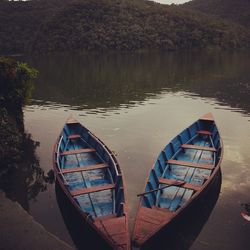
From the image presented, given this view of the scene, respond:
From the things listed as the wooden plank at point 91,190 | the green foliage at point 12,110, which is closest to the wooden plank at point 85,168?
the wooden plank at point 91,190

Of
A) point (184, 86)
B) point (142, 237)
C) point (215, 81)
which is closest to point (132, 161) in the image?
point (142, 237)

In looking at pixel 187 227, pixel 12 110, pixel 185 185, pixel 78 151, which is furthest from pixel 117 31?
pixel 187 227

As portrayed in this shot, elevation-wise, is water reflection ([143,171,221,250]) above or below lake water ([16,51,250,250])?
below

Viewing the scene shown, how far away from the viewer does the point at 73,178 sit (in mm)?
15461

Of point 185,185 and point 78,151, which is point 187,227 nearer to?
point 185,185

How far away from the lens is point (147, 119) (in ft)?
95.2

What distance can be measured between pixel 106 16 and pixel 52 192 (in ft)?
431

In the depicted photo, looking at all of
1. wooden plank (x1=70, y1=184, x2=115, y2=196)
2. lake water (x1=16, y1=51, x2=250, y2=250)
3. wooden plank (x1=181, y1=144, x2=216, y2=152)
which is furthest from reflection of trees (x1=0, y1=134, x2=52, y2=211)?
wooden plank (x1=181, y1=144, x2=216, y2=152)

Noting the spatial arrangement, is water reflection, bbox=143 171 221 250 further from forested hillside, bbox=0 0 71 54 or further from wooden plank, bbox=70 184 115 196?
forested hillside, bbox=0 0 71 54

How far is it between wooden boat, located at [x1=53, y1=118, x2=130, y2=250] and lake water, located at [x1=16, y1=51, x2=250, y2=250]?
4.51ft

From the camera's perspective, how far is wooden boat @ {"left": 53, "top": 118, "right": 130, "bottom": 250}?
36.7 ft

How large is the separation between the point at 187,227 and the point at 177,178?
120 inches

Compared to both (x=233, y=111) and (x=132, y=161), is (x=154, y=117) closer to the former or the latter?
(x=233, y=111)

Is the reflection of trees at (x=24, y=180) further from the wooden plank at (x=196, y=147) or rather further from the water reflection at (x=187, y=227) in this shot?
the wooden plank at (x=196, y=147)
